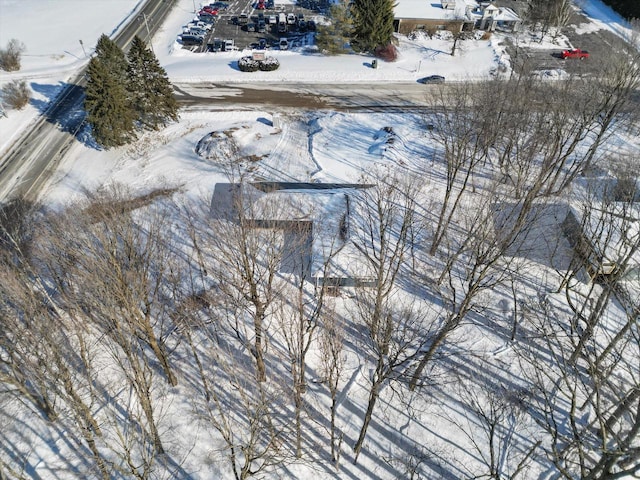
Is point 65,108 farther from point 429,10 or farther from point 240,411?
point 429,10

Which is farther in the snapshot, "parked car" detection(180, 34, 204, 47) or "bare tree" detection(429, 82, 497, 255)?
"parked car" detection(180, 34, 204, 47)

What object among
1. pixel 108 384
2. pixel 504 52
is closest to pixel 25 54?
pixel 108 384

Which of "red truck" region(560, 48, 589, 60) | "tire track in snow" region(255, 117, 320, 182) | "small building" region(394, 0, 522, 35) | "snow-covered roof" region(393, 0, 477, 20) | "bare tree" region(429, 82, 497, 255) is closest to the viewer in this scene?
"bare tree" region(429, 82, 497, 255)

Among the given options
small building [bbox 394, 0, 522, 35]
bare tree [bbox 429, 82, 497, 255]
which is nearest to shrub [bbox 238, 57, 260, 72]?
small building [bbox 394, 0, 522, 35]

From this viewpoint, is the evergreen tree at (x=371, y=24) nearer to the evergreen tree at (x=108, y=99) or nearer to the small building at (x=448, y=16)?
the small building at (x=448, y=16)

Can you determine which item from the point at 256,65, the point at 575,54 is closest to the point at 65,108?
the point at 256,65

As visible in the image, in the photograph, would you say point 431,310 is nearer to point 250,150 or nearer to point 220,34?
point 250,150

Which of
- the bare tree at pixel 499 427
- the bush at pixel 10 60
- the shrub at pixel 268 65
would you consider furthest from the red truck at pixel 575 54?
the bush at pixel 10 60

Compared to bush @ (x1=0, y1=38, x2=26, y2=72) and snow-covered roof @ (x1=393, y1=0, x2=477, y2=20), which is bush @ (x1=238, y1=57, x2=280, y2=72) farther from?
bush @ (x1=0, y1=38, x2=26, y2=72)
